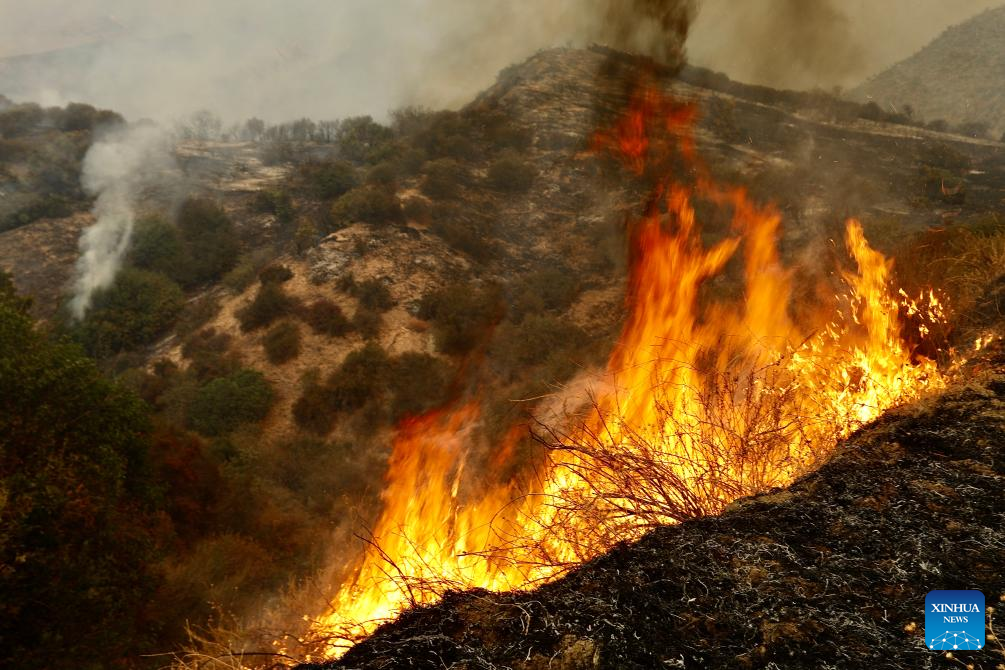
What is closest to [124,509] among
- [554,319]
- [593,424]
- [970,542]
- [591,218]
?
[593,424]

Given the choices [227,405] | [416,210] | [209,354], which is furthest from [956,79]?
[227,405]

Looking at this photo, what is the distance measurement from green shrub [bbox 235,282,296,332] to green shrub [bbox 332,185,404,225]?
5.46m

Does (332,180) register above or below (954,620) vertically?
above

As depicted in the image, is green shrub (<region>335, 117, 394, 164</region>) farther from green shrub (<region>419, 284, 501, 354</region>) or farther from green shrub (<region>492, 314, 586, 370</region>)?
green shrub (<region>492, 314, 586, 370</region>)

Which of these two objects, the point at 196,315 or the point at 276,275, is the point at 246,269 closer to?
the point at 276,275

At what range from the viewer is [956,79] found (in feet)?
153

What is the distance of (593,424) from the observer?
6.20 metres

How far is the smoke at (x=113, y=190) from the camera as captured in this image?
22.7m

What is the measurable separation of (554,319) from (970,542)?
14830 mm

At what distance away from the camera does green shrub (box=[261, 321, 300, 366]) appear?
57.8ft

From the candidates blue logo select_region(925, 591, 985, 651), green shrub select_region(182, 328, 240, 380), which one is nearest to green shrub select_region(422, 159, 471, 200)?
green shrub select_region(182, 328, 240, 380)

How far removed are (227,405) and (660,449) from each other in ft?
48.3

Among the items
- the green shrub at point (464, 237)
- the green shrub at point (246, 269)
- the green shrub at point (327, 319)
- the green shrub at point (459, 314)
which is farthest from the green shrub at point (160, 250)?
the green shrub at point (459, 314)

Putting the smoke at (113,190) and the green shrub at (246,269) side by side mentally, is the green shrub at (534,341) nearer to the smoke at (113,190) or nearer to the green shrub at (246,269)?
the green shrub at (246,269)
